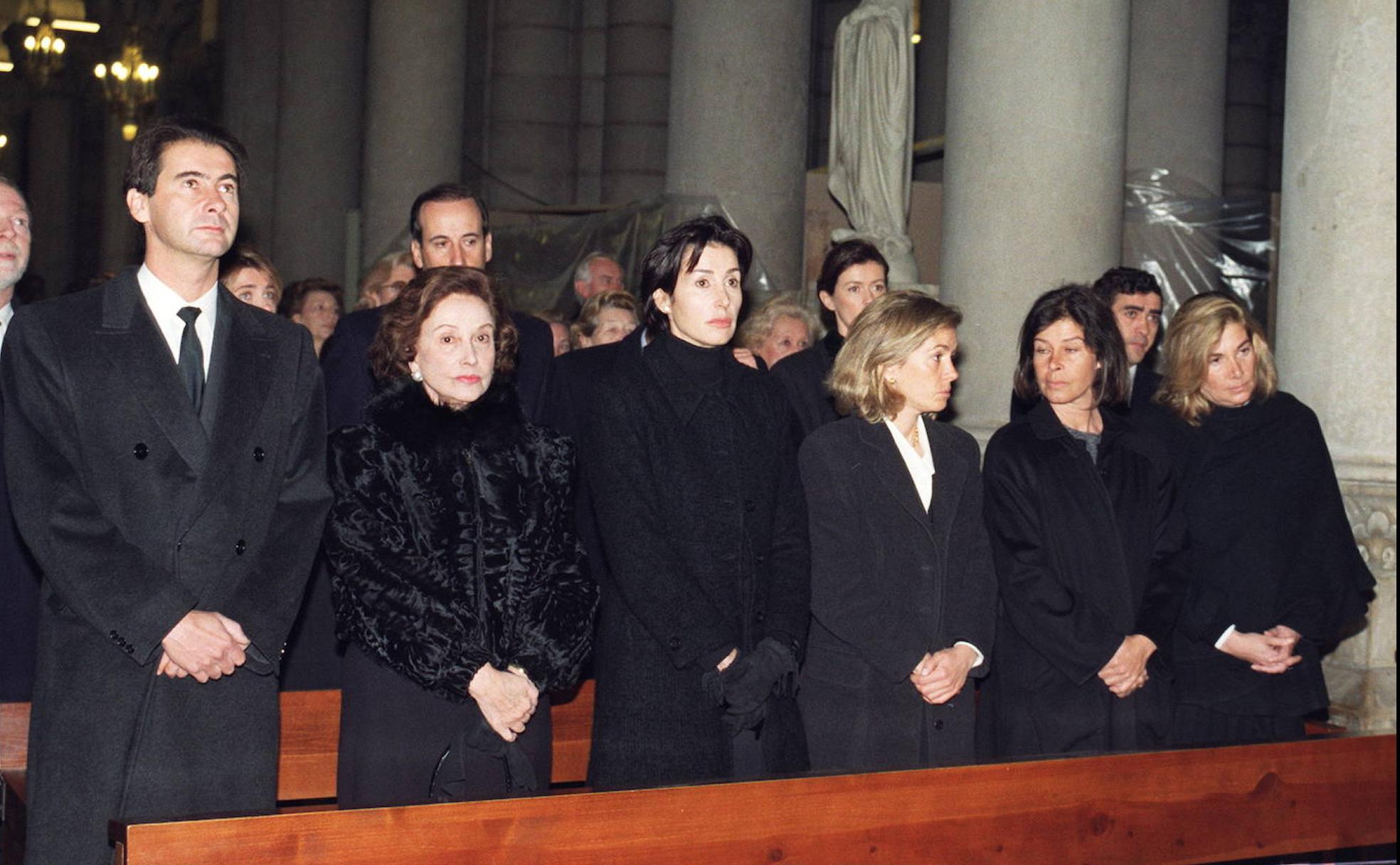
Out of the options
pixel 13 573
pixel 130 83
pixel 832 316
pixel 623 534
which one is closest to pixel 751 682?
pixel 623 534

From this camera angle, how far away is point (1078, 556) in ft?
15.7

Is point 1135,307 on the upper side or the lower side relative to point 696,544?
upper

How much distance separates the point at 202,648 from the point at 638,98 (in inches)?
683

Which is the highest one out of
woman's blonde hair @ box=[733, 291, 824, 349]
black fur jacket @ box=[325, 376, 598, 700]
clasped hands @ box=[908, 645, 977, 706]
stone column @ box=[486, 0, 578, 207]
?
stone column @ box=[486, 0, 578, 207]

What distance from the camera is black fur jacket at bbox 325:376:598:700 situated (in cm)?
388

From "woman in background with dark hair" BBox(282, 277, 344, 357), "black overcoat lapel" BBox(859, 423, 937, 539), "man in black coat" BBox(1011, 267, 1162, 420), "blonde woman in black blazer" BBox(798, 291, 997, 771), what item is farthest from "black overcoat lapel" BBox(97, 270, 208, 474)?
"woman in background with dark hair" BBox(282, 277, 344, 357)

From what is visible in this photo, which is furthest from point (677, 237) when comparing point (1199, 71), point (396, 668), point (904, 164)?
point (1199, 71)

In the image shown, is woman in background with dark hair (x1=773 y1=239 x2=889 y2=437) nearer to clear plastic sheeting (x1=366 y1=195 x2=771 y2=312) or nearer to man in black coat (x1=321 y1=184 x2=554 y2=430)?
man in black coat (x1=321 y1=184 x2=554 y2=430)

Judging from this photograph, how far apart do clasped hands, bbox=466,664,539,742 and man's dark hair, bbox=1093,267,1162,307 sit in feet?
11.3

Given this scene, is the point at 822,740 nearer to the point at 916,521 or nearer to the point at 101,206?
the point at 916,521

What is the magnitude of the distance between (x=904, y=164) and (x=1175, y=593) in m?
6.04

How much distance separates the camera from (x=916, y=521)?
455 cm

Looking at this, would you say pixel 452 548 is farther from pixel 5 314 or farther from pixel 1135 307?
pixel 1135 307

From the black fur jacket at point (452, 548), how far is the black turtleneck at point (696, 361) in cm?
50
